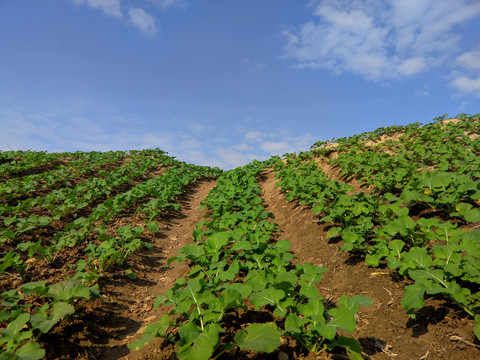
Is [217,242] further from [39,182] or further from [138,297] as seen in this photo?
[39,182]

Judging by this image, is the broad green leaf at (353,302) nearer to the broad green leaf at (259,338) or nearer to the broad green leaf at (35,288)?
the broad green leaf at (259,338)

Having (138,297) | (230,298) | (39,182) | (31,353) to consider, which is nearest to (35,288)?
(31,353)

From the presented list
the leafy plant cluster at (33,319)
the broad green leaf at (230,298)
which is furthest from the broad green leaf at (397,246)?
the leafy plant cluster at (33,319)

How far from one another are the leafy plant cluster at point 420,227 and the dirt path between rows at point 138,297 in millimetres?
3463

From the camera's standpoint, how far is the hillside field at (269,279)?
2613 mm

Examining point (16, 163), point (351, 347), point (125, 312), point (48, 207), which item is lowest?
point (125, 312)

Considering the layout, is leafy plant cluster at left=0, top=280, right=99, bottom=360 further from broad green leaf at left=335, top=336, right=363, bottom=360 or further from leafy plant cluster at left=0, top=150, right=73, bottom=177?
leafy plant cluster at left=0, top=150, right=73, bottom=177

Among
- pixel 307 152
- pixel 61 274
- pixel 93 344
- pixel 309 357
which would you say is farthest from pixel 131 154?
pixel 309 357

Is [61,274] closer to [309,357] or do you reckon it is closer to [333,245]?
[309,357]

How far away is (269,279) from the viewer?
329cm

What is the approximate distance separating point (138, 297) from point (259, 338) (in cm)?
366

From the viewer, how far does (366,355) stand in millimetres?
2668

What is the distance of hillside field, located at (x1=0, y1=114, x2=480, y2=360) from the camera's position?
103 inches

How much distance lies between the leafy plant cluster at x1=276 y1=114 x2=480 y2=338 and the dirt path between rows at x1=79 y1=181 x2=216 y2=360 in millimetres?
3463
